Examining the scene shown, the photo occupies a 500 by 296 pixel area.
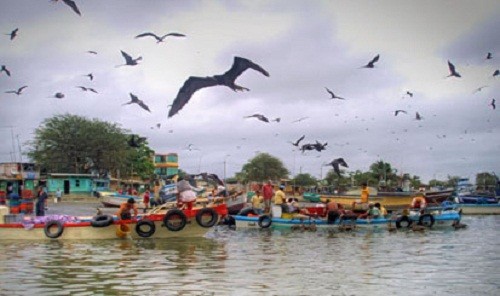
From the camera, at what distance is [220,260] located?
46.1 feet

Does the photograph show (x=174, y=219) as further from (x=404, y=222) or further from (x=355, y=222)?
(x=404, y=222)

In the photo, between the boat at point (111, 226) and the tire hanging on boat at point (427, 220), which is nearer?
the boat at point (111, 226)

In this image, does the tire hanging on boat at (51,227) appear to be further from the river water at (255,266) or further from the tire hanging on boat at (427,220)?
the tire hanging on boat at (427,220)

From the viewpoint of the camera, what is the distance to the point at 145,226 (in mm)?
19453

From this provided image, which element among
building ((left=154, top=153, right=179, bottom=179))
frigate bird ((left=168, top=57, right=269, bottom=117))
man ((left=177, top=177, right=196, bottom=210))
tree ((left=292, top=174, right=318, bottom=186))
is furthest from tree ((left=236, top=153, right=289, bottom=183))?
frigate bird ((left=168, top=57, right=269, bottom=117))

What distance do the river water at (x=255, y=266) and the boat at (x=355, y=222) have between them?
2.84 meters

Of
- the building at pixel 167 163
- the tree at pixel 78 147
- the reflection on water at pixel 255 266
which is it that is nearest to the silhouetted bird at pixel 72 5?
the reflection on water at pixel 255 266

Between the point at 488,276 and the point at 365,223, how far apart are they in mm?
11127

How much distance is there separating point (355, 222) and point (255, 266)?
419 inches

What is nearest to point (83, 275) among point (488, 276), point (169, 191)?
point (488, 276)

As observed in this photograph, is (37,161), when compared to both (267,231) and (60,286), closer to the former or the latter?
(267,231)

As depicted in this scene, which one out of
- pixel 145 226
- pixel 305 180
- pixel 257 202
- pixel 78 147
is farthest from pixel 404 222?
pixel 305 180

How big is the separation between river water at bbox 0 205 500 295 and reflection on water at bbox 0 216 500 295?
2cm

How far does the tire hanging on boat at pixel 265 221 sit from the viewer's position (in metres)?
23.6
